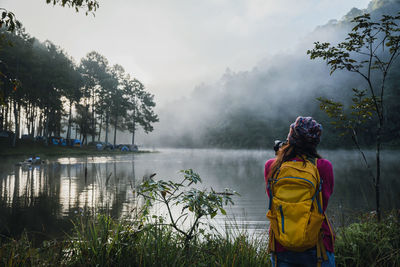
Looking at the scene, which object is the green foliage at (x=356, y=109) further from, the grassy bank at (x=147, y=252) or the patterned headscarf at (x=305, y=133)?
the patterned headscarf at (x=305, y=133)

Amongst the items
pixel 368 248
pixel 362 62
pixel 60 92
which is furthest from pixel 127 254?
pixel 60 92

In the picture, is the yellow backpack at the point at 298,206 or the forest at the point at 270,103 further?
the forest at the point at 270,103

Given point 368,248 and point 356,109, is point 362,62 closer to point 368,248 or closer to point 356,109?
point 356,109

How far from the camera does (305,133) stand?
223 centimetres

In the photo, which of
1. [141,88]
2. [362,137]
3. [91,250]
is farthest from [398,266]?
[362,137]

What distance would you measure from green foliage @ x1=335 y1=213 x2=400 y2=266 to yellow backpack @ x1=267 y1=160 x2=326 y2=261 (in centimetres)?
183

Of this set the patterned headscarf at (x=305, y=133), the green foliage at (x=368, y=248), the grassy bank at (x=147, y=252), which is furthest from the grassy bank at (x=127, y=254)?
the patterned headscarf at (x=305, y=133)

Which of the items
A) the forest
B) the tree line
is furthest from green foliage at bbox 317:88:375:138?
the forest

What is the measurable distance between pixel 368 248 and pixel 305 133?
2536mm

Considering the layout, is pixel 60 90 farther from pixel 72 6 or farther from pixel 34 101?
pixel 72 6

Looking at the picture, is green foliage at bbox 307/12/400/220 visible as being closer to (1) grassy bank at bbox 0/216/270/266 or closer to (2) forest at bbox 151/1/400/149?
(1) grassy bank at bbox 0/216/270/266

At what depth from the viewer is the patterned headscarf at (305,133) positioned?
2.23 meters

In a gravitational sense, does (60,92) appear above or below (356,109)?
above

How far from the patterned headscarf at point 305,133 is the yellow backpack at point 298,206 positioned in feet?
0.59
